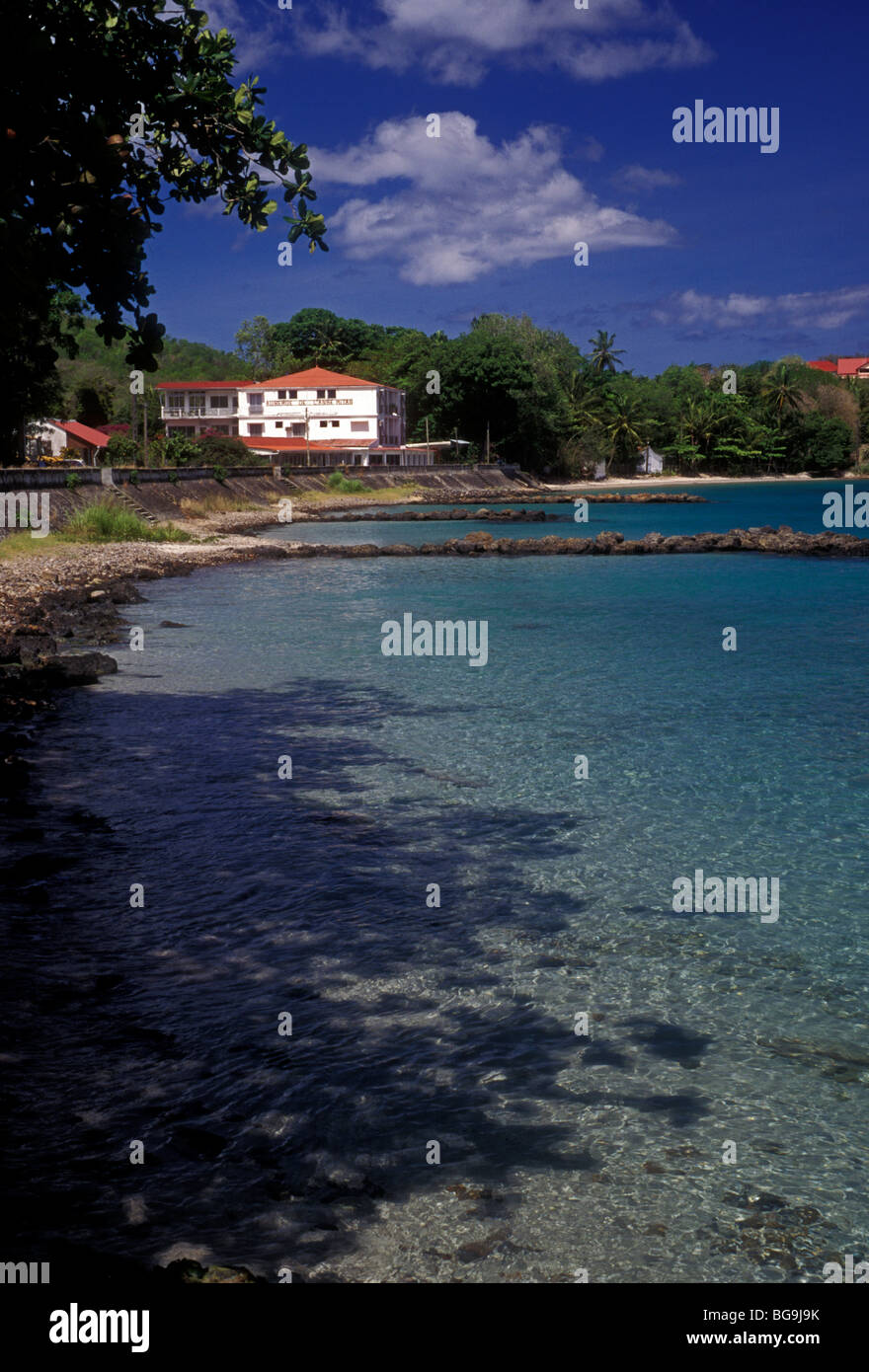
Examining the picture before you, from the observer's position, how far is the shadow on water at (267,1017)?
17.5ft

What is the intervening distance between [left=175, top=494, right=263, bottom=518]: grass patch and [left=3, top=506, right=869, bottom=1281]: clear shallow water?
42.4 meters

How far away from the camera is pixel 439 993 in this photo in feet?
24.9

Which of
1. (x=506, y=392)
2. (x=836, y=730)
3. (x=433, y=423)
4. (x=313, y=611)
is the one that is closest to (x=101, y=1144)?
(x=836, y=730)

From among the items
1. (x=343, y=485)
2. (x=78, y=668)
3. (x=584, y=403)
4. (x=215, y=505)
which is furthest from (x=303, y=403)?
(x=78, y=668)

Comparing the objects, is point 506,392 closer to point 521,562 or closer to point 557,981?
point 521,562

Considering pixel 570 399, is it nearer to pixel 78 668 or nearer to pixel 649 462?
pixel 649 462

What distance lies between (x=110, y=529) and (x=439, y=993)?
3810 centimetres

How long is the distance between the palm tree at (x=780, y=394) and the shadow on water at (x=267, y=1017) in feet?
474

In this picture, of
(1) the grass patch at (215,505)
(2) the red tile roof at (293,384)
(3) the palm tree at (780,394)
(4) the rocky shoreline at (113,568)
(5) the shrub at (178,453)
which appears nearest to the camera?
(4) the rocky shoreline at (113,568)

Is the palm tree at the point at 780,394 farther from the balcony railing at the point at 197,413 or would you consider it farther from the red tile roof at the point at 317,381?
the balcony railing at the point at 197,413

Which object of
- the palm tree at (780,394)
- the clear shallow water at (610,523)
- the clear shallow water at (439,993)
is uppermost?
the palm tree at (780,394)

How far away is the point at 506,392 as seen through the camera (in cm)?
10700

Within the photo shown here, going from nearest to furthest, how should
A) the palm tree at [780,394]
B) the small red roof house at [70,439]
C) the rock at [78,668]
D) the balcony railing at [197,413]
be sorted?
the rock at [78,668] → the small red roof house at [70,439] → the balcony railing at [197,413] → the palm tree at [780,394]

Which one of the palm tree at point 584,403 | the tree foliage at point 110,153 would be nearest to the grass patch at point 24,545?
the tree foliage at point 110,153
